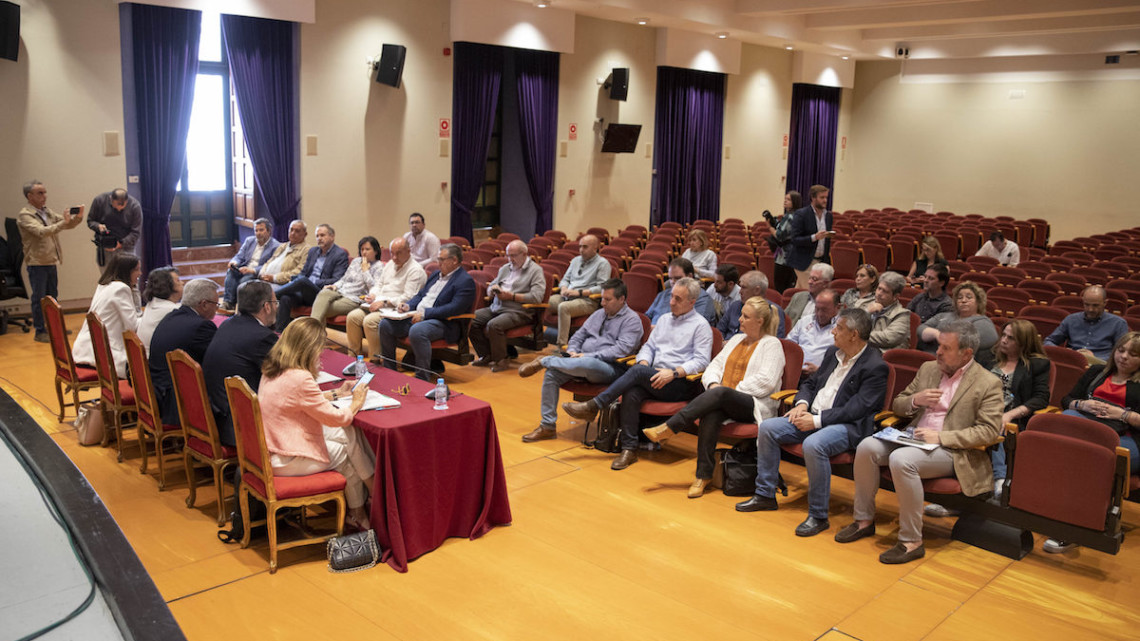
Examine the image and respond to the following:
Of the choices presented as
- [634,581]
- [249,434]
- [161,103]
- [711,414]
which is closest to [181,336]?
[249,434]

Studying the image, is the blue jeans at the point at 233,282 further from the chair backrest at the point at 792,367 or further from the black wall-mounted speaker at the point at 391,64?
the chair backrest at the point at 792,367

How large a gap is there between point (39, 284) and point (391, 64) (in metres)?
5.31

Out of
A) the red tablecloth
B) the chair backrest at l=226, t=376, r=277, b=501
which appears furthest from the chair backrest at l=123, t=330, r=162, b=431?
the red tablecloth

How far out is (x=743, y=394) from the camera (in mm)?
5477

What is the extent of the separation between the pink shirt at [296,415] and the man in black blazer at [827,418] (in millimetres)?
2422

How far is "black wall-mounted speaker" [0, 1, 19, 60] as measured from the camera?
9.03 m

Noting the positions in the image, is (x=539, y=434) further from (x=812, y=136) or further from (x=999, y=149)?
(x=999, y=149)

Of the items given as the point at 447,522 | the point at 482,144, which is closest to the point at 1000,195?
the point at 482,144

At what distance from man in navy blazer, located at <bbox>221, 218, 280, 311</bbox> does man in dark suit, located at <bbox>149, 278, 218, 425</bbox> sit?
3.79 metres

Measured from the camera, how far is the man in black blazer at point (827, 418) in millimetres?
4965

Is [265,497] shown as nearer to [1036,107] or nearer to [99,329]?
[99,329]

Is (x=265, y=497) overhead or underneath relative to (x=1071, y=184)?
underneath

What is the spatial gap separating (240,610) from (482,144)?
35.4ft

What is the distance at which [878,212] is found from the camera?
19.0 meters
